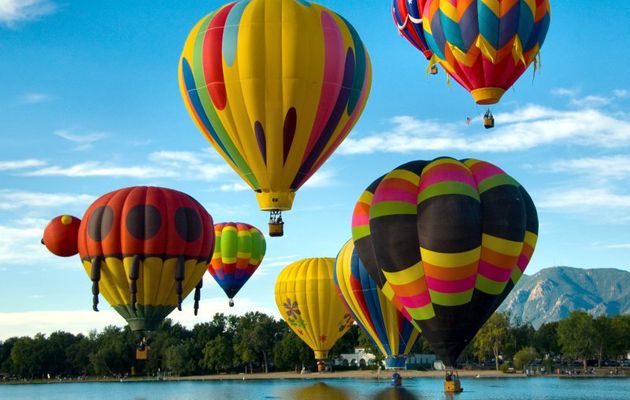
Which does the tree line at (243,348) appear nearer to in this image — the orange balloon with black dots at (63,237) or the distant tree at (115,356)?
the distant tree at (115,356)

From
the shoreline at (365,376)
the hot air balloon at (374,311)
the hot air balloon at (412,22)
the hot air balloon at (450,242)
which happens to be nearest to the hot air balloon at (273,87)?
the hot air balloon at (450,242)

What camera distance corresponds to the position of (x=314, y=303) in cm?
4891

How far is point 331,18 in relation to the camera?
2728 centimetres

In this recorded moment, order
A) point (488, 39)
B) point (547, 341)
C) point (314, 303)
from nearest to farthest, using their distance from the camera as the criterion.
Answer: point (488, 39) < point (314, 303) < point (547, 341)

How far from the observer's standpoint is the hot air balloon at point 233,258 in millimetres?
50562

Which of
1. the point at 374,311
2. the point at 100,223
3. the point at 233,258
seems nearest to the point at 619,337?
the point at 233,258

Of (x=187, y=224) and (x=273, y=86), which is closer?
(x=273, y=86)

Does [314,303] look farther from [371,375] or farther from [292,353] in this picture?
[292,353]

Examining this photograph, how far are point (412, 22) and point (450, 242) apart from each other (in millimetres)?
12377

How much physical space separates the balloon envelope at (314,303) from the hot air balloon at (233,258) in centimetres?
223

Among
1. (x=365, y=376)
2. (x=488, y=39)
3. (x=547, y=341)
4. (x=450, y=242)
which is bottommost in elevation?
(x=365, y=376)

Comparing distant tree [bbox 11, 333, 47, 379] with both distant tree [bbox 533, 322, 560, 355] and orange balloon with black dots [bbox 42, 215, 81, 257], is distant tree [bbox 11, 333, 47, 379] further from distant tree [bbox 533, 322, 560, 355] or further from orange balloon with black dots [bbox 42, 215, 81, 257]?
orange balloon with black dots [bbox 42, 215, 81, 257]

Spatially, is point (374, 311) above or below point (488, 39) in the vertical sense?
below

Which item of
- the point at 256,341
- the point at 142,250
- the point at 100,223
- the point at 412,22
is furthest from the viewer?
the point at 256,341
